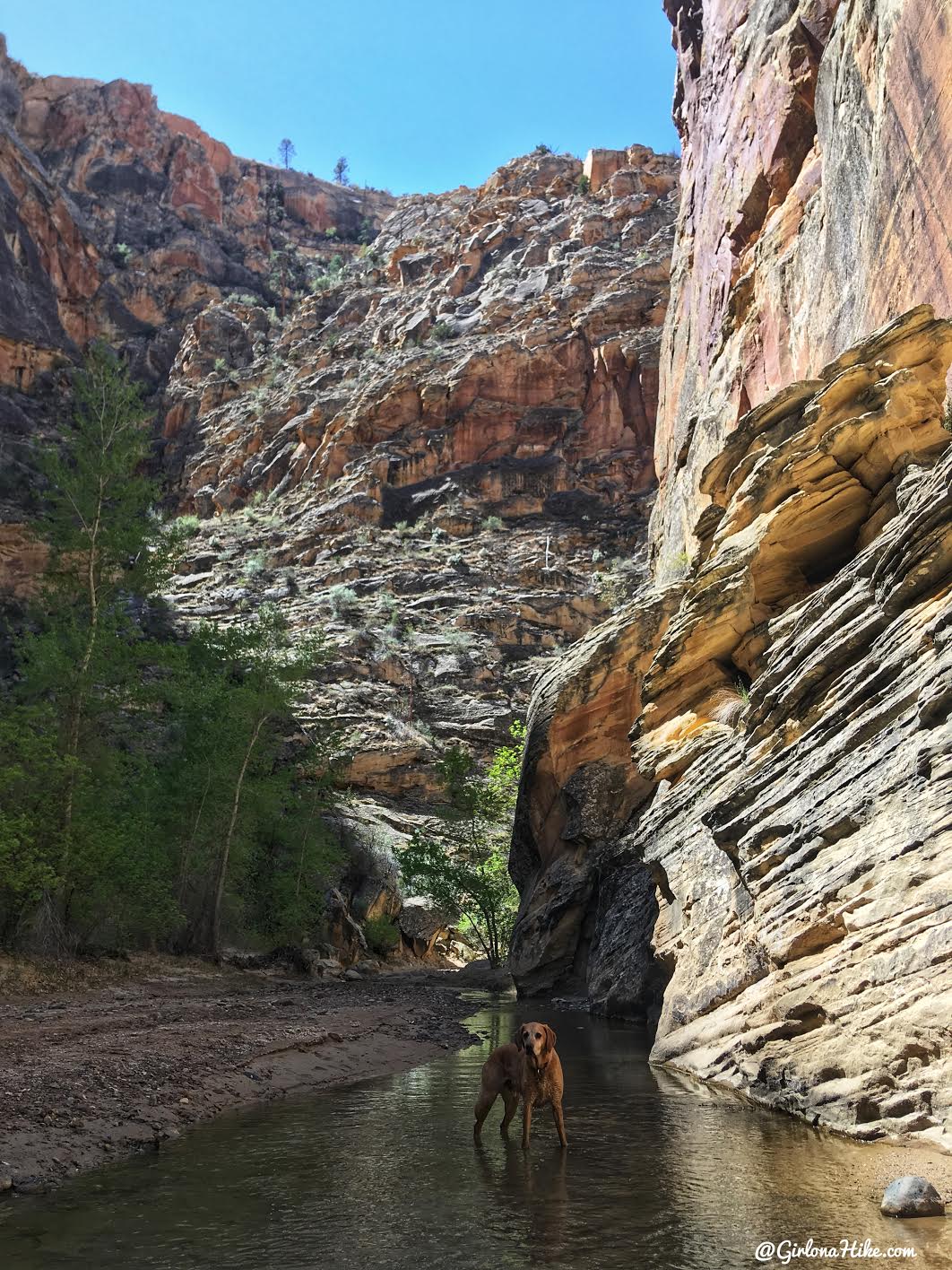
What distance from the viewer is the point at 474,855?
43844 millimetres

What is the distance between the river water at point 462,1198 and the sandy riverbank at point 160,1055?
1.68ft

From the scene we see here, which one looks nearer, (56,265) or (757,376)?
(757,376)

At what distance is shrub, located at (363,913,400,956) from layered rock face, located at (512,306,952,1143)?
1902cm

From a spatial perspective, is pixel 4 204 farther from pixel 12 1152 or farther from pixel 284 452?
pixel 12 1152

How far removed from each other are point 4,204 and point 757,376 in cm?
8064

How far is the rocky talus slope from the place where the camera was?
208 ft

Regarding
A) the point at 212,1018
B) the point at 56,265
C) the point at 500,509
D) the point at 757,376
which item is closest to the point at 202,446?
the point at 56,265

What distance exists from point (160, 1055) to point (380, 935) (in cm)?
3236

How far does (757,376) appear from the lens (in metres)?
26.2

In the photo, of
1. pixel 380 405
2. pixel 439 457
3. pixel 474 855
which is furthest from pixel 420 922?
pixel 380 405

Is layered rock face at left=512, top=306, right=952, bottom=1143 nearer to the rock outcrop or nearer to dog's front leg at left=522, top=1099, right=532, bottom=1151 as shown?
dog's front leg at left=522, top=1099, right=532, bottom=1151

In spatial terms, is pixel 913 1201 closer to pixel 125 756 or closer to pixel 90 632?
pixel 90 632

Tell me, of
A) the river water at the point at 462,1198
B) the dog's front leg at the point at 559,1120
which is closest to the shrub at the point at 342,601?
the river water at the point at 462,1198

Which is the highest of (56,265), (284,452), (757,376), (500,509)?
A: (56,265)
